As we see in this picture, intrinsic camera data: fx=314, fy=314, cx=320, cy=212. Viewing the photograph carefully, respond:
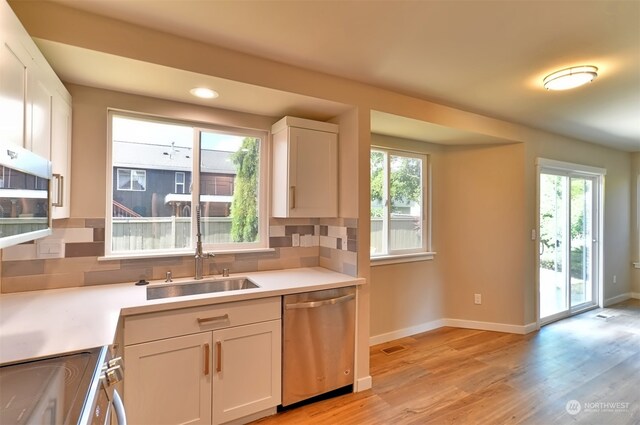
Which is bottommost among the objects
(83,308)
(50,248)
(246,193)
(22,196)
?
(83,308)

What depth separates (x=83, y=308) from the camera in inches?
62.8

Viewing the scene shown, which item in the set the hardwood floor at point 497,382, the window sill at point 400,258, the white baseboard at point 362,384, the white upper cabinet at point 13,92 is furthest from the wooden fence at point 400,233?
the white upper cabinet at point 13,92

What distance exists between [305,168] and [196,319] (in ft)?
4.35

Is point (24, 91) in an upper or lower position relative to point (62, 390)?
upper

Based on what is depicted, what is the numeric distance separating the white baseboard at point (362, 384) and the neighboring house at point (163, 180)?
1.69 meters

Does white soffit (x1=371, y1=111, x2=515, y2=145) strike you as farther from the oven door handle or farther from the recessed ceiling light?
the oven door handle

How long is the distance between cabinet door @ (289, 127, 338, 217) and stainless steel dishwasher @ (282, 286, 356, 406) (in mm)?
670

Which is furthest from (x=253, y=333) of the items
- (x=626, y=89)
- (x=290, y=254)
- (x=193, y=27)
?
(x=626, y=89)

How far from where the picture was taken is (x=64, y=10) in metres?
1.57

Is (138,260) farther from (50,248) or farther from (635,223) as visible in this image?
(635,223)

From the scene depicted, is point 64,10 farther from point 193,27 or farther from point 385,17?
point 385,17

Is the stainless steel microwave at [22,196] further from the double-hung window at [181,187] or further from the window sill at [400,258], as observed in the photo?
the window sill at [400,258]

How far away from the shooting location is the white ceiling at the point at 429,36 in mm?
1565

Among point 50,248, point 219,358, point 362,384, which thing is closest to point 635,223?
point 362,384
